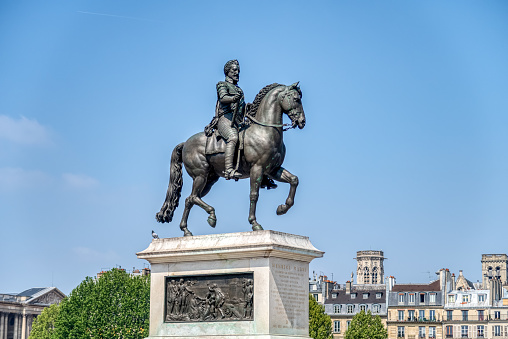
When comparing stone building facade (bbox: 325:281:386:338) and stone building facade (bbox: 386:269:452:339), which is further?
stone building facade (bbox: 325:281:386:338)

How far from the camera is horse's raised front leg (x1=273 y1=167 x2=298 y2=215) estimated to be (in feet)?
69.1

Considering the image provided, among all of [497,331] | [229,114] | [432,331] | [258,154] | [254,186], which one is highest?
[229,114]

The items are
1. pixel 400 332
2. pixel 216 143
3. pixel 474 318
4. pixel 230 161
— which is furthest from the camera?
pixel 400 332

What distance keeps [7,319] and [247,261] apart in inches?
4188

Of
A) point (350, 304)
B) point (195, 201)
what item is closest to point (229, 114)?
point (195, 201)

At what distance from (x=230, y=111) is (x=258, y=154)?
1.42 metres

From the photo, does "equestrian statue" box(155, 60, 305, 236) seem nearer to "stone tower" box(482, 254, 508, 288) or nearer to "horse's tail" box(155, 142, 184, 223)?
"horse's tail" box(155, 142, 184, 223)

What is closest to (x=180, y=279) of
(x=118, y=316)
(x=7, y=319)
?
(x=118, y=316)

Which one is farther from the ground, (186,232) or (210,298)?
(186,232)

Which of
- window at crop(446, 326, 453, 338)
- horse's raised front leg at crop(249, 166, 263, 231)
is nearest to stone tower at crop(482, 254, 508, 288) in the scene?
window at crop(446, 326, 453, 338)

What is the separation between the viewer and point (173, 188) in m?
22.6

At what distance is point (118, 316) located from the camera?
64.8 meters

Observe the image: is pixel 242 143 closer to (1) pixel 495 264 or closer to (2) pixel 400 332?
(2) pixel 400 332

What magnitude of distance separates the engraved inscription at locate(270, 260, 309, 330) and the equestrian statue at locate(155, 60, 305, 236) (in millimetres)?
1165
